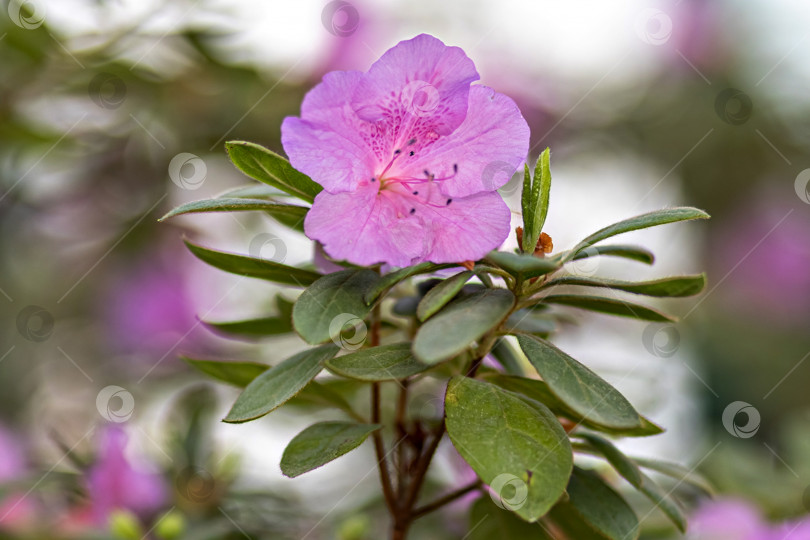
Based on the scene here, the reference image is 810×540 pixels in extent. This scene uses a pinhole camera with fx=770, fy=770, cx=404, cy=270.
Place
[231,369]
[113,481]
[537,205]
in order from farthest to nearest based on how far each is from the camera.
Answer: [113,481], [231,369], [537,205]

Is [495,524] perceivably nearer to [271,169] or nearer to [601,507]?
[601,507]

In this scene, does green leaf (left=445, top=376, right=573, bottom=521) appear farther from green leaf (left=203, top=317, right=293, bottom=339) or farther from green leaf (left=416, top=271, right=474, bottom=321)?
green leaf (left=203, top=317, right=293, bottom=339)

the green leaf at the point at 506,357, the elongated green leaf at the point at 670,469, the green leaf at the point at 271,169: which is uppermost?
the elongated green leaf at the point at 670,469

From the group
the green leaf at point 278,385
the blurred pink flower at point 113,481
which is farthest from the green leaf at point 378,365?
the blurred pink flower at point 113,481

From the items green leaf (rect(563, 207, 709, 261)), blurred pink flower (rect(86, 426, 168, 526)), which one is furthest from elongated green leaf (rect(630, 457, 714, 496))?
blurred pink flower (rect(86, 426, 168, 526))

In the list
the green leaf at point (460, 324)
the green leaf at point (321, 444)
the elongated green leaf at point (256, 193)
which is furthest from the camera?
the elongated green leaf at point (256, 193)

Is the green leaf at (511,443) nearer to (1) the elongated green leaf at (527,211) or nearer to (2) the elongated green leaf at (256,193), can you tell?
(1) the elongated green leaf at (527,211)

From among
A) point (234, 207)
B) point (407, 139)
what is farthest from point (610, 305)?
point (234, 207)
